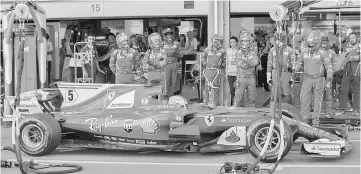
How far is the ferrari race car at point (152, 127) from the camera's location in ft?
30.7

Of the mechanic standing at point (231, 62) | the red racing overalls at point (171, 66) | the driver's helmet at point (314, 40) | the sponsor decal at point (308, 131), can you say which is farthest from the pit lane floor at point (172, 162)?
the red racing overalls at point (171, 66)

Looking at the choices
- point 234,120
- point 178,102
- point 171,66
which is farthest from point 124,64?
point 234,120

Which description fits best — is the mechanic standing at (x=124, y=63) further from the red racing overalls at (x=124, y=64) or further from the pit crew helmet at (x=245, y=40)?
the pit crew helmet at (x=245, y=40)

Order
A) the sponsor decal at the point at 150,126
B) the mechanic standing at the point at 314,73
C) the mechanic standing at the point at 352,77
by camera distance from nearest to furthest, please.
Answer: the sponsor decal at the point at 150,126, the mechanic standing at the point at 314,73, the mechanic standing at the point at 352,77

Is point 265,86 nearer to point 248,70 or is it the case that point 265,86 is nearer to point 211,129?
point 248,70

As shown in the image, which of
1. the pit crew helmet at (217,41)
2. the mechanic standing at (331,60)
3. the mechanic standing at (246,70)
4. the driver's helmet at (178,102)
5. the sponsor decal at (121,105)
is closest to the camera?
the sponsor decal at (121,105)

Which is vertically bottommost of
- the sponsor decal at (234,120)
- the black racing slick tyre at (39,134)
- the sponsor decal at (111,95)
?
the black racing slick tyre at (39,134)

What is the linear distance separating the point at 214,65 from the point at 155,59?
4.49 ft

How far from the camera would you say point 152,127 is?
984 centimetres

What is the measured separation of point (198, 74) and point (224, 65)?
216cm

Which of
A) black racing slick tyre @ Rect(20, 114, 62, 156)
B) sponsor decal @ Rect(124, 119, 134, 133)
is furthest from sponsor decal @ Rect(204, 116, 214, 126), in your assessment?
black racing slick tyre @ Rect(20, 114, 62, 156)

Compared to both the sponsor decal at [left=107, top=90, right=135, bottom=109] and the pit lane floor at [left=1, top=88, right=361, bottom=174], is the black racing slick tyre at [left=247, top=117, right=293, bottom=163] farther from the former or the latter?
the sponsor decal at [left=107, top=90, right=135, bottom=109]

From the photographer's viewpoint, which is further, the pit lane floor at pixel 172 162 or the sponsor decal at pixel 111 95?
the sponsor decal at pixel 111 95

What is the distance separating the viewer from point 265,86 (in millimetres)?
19500
